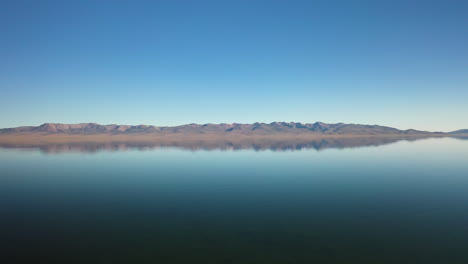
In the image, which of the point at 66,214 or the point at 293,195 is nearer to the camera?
the point at 66,214

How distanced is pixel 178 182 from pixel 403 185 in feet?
92.8

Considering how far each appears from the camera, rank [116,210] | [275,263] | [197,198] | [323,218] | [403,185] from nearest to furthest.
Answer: [275,263]
[323,218]
[116,210]
[197,198]
[403,185]

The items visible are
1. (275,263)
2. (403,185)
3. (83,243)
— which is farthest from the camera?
(403,185)

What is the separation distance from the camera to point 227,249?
13.2 m

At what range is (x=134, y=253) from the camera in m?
12.8

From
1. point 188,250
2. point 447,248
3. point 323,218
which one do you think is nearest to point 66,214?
point 188,250

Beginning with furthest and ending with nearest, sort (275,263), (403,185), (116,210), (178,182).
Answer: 1. (178,182)
2. (403,185)
3. (116,210)
4. (275,263)

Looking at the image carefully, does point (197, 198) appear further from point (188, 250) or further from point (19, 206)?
point (19, 206)

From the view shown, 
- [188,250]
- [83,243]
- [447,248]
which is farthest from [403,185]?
[83,243]

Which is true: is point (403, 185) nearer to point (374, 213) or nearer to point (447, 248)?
point (374, 213)

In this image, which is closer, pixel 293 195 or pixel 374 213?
pixel 374 213

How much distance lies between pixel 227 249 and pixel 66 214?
1437cm

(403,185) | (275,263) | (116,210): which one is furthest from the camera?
(403,185)

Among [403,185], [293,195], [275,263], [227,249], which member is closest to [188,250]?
[227,249]
